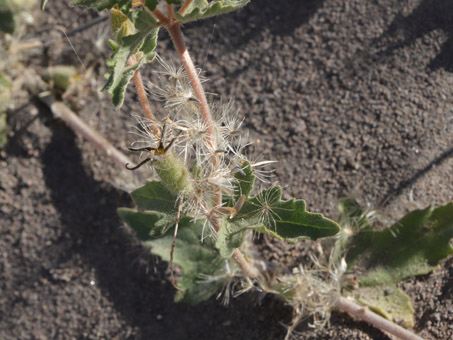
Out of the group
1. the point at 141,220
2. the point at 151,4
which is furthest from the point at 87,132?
the point at 151,4

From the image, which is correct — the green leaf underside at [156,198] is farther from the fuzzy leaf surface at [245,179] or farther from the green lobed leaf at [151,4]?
the green lobed leaf at [151,4]

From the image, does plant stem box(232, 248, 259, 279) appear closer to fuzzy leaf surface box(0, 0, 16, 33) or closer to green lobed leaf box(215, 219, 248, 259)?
green lobed leaf box(215, 219, 248, 259)

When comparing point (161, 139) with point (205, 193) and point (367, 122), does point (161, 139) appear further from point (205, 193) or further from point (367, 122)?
point (367, 122)

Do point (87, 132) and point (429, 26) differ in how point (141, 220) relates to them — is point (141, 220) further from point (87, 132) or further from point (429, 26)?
point (429, 26)

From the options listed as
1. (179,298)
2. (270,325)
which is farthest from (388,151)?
(179,298)

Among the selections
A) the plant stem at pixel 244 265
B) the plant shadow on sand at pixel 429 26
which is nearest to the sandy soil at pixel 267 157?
the plant shadow on sand at pixel 429 26
